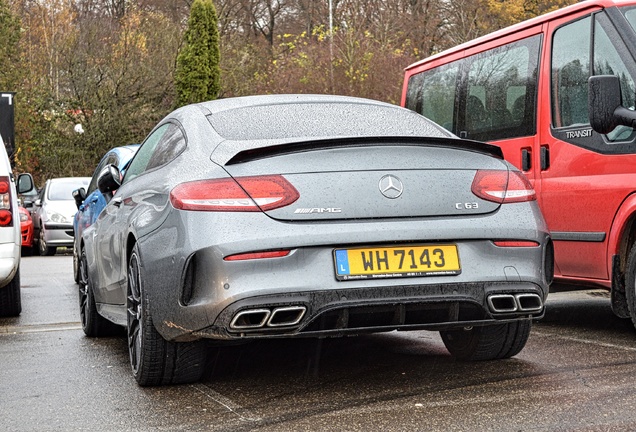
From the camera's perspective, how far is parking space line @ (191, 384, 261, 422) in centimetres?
471

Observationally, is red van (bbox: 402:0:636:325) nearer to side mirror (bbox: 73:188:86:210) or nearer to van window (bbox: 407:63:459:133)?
van window (bbox: 407:63:459:133)

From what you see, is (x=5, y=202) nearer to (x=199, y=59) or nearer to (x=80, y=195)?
(x=80, y=195)

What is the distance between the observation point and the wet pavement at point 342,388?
4.56 m

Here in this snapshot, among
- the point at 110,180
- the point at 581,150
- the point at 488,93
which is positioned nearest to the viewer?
the point at 110,180

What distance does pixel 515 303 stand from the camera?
505 cm

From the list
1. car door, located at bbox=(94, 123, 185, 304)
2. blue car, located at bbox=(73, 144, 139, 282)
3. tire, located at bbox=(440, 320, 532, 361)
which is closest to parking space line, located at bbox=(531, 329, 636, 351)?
tire, located at bbox=(440, 320, 532, 361)

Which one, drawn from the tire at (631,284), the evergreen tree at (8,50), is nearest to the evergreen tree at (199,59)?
the evergreen tree at (8,50)

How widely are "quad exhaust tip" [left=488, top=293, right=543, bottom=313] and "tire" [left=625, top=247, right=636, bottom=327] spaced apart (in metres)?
1.73

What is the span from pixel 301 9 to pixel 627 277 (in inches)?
1793

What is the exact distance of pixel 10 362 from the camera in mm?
6723

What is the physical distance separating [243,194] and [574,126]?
3.17 metres

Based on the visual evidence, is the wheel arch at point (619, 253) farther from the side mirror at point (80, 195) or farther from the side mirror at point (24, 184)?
the side mirror at point (80, 195)

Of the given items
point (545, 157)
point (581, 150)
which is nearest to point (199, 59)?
point (545, 157)

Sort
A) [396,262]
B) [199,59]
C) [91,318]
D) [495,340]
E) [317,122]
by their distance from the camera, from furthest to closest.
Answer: [199,59]
[91,318]
[495,340]
[317,122]
[396,262]
